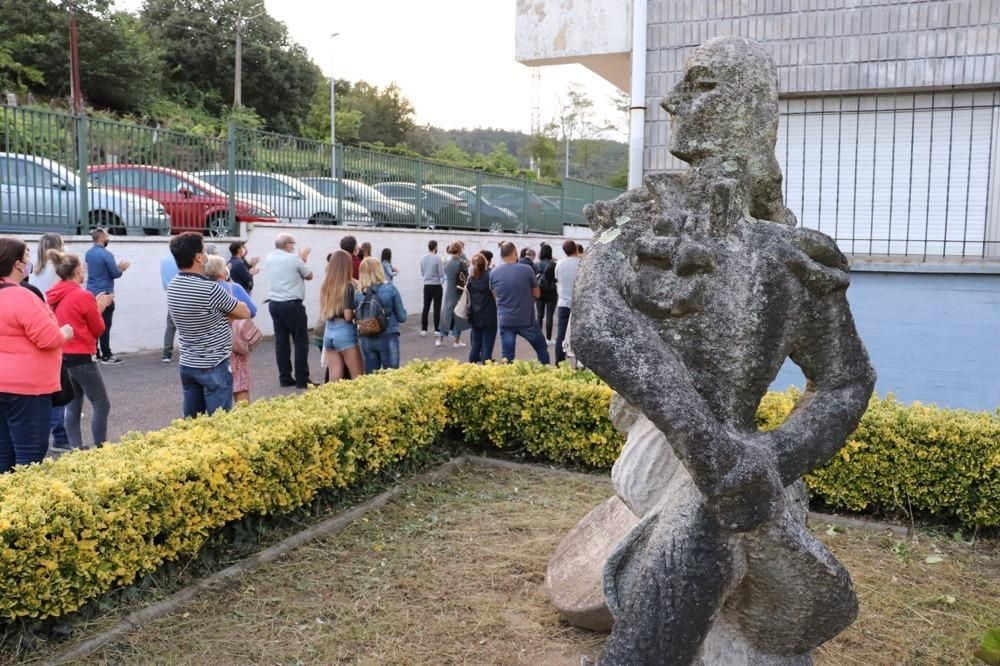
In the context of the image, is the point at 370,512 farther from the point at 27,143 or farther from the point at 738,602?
the point at 27,143


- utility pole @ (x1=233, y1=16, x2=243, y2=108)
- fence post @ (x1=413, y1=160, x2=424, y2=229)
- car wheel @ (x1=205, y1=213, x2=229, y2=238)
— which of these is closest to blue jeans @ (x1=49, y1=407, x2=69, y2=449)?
car wheel @ (x1=205, y1=213, x2=229, y2=238)

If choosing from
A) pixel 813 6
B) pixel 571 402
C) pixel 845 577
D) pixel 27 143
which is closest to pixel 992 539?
pixel 571 402

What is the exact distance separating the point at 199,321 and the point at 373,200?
12.1 meters

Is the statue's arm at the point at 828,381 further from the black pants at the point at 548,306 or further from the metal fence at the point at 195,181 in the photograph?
the metal fence at the point at 195,181

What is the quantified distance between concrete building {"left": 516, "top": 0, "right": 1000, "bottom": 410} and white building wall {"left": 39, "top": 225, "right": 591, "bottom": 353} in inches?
317

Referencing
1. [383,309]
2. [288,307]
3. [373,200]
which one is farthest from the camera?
[373,200]

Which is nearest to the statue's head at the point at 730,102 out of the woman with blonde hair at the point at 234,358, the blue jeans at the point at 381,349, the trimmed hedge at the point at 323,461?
the trimmed hedge at the point at 323,461

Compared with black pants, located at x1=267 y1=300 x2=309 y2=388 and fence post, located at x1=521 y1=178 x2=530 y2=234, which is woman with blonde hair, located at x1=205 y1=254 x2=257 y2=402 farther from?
fence post, located at x1=521 y1=178 x2=530 y2=234

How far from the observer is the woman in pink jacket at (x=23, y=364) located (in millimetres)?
5480

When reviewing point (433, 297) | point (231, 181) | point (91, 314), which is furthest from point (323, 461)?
point (231, 181)

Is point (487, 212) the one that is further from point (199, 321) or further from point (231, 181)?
point (199, 321)

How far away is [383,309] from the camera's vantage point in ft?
29.0

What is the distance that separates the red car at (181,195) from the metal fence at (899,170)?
9.35 metres

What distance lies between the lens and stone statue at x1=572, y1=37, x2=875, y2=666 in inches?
96.2
